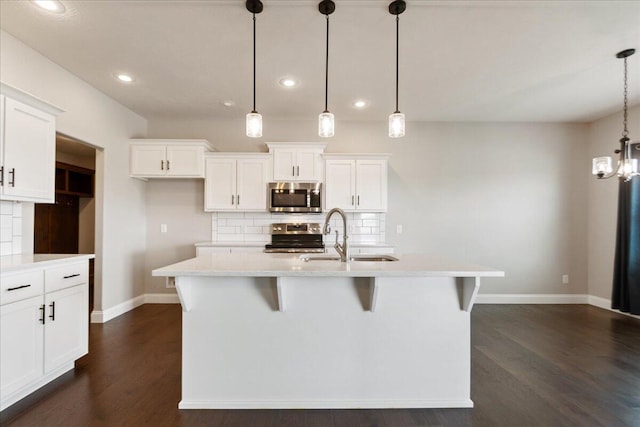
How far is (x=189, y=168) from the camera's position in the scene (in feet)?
13.3

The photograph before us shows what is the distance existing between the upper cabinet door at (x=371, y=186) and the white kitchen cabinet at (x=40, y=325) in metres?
3.04

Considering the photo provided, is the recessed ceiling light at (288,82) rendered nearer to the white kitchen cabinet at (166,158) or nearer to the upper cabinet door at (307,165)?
the upper cabinet door at (307,165)

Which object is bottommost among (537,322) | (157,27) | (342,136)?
(537,322)

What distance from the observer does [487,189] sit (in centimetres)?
446

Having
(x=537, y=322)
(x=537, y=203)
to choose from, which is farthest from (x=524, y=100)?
(x=537, y=322)

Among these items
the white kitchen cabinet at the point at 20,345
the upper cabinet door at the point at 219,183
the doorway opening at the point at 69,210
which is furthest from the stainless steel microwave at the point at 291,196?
the doorway opening at the point at 69,210

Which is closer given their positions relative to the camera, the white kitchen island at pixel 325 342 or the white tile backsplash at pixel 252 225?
the white kitchen island at pixel 325 342

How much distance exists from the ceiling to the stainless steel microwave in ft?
3.46

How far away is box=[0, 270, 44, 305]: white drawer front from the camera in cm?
186

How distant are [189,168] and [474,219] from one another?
13.4ft

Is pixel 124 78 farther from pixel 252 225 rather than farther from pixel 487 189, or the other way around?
pixel 487 189

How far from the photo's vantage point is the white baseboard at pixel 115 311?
3.54 metres

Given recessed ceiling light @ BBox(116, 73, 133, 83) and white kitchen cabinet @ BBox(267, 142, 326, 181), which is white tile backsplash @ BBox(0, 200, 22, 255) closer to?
recessed ceiling light @ BBox(116, 73, 133, 83)

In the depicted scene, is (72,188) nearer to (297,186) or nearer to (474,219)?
(297,186)
